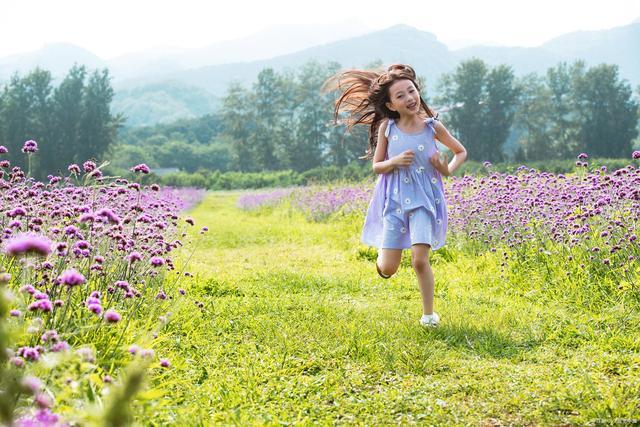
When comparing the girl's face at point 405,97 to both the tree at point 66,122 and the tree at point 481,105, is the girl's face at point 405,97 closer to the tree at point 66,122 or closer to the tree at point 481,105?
the tree at point 66,122

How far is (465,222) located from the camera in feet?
25.9

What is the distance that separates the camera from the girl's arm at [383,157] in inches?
182

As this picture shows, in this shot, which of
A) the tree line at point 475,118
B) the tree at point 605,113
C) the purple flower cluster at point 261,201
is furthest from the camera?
the tree line at point 475,118

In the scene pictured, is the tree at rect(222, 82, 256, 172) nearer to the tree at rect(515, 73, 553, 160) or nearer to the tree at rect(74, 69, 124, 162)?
the tree at rect(74, 69, 124, 162)

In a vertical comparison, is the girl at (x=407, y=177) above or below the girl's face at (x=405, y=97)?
below

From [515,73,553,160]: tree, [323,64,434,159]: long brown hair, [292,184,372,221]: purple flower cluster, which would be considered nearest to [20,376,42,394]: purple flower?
[323,64,434,159]: long brown hair

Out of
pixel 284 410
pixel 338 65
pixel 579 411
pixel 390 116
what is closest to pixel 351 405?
pixel 284 410

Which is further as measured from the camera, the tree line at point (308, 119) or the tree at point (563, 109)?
the tree at point (563, 109)

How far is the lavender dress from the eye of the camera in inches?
185

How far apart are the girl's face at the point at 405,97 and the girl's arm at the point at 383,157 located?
219 mm

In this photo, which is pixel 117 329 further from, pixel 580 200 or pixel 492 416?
pixel 580 200

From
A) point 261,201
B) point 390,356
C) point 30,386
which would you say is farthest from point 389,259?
point 261,201

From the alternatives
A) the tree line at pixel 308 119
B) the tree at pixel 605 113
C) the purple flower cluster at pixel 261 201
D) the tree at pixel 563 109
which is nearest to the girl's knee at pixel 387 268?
the purple flower cluster at pixel 261 201

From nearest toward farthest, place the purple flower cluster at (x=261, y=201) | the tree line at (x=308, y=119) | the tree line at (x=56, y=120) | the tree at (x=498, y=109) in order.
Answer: the purple flower cluster at (x=261, y=201) < the tree line at (x=56, y=120) < the tree line at (x=308, y=119) < the tree at (x=498, y=109)
